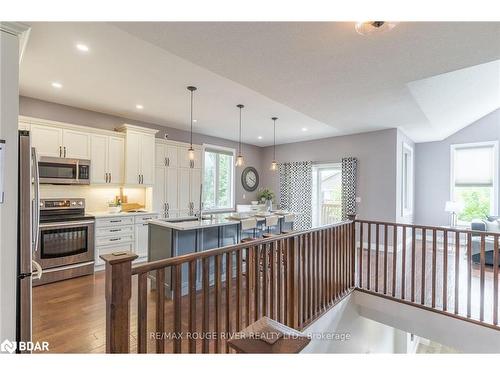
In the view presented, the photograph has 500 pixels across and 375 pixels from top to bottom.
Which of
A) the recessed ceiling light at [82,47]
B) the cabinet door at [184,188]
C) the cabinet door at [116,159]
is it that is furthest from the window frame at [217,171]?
the recessed ceiling light at [82,47]

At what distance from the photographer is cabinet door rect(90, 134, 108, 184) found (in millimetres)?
4289

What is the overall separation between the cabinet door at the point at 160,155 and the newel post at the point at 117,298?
415 cm

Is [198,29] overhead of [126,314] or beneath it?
overhead

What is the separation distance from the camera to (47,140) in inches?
151

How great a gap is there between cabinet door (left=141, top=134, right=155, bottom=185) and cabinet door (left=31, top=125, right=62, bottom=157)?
50.2 inches

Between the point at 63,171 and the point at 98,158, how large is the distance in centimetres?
57

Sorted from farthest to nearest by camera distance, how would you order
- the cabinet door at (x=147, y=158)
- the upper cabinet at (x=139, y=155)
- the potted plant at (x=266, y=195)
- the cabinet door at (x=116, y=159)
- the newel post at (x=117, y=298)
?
the potted plant at (x=266, y=195) → the cabinet door at (x=147, y=158) → the upper cabinet at (x=139, y=155) → the cabinet door at (x=116, y=159) → the newel post at (x=117, y=298)

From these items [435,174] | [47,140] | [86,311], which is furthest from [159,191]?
[435,174]

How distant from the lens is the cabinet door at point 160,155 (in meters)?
5.16

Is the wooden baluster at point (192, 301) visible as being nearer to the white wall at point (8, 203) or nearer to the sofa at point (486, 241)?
the white wall at point (8, 203)

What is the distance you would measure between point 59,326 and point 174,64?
2.94 metres
